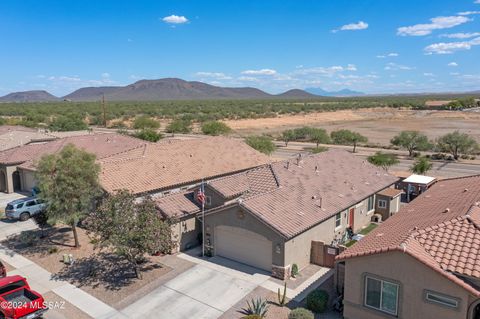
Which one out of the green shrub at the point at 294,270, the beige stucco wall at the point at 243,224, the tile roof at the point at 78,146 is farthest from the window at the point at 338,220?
the tile roof at the point at 78,146

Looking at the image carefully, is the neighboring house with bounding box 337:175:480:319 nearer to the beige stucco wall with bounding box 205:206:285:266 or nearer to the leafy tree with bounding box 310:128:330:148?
the beige stucco wall with bounding box 205:206:285:266

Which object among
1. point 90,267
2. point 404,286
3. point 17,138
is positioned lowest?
point 90,267

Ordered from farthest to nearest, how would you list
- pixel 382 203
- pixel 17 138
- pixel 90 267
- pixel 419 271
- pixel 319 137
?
pixel 319 137 → pixel 17 138 → pixel 382 203 → pixel 90 267 → pixel 419 271

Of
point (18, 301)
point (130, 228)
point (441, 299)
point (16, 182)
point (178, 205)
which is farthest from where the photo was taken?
point (16, 182)

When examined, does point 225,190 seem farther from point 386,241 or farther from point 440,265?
point 440,265

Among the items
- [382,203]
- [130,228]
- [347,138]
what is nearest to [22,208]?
[130,228]

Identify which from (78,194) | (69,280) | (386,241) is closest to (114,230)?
(69,280)

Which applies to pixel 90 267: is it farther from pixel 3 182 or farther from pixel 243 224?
pixel 3 182
